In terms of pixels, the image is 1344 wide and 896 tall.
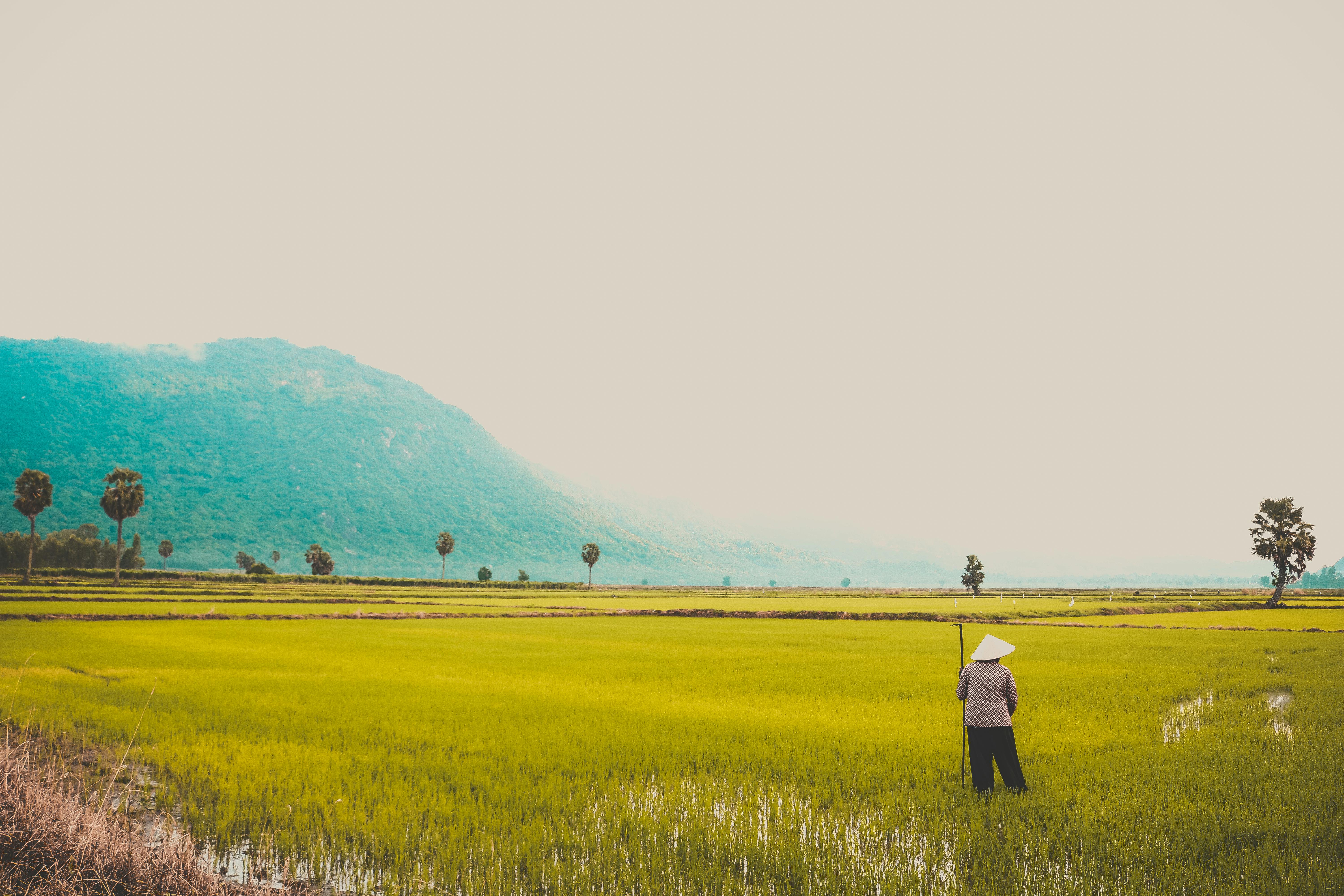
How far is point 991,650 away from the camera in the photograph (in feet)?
27.0

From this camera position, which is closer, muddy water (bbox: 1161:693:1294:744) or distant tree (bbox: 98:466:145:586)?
muddy water (bbox: 1161:693:1294:744)

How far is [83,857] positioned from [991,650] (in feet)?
29.5

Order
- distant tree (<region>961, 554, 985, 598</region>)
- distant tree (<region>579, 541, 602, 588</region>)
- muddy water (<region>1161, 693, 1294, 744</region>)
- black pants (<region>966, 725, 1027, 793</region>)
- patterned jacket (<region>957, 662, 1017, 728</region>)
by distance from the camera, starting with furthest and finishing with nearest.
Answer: distant tree (<region>579, 541, 602, 588</region>) → distant tree (<region>961, 554, 985, 598</region>) → muddy water (<region>1161, 693, 1294, 744</region>) → black pants (<region>966, 725, 1027, 793</region>) → patterned jacket (<region>957, 662, 1017, 728</region>)

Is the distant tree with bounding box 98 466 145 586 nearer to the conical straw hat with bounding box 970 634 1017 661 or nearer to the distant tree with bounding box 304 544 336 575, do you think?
the distant tree with bounding box 304 544 336 575

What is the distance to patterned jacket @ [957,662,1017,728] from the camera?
8.06 m

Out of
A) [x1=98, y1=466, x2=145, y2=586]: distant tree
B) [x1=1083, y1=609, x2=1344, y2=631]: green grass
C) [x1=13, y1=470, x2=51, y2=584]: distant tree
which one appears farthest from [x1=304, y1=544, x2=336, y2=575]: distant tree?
[x1=1083, y1=609, x2=1344, y2=631]: green grass

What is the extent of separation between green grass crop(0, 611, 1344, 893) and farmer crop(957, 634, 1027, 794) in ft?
1.27

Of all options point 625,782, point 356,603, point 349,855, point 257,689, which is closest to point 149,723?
point 257,689

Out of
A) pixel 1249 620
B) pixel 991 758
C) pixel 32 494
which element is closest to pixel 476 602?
pixel 32 494

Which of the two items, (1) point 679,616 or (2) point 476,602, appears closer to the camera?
(1) point 679,616

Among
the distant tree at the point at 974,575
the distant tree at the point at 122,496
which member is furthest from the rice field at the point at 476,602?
the distant tree at the point at 974,575

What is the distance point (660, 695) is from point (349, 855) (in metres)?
9.97

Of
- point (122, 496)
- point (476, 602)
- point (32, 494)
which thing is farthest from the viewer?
point (122, 496)

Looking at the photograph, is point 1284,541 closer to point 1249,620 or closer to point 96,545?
point 1249,620
